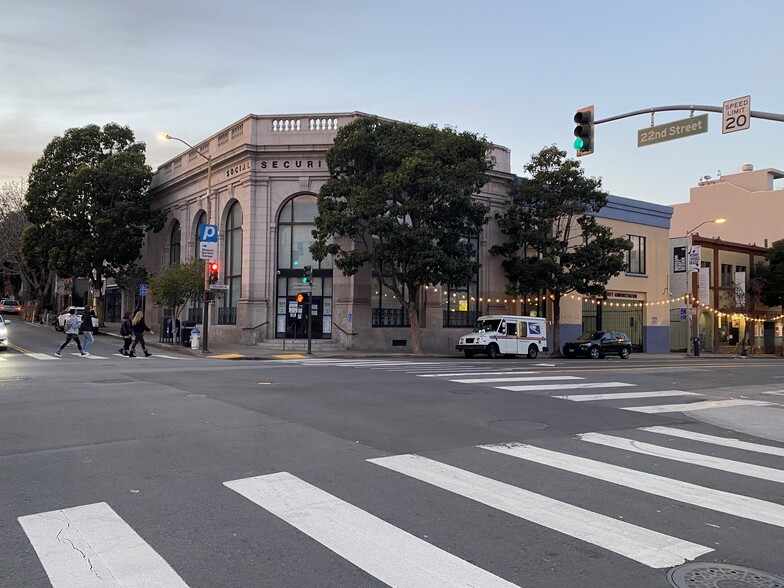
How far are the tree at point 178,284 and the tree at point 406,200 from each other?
20.1 feet

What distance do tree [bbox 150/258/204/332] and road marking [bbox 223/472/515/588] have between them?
26.4 meters

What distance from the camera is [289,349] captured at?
31719 millimetres

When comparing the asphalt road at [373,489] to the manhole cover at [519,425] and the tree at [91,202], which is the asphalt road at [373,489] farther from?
the tree at [91,202]

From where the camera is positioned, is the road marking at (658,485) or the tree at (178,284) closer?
the road marking at (658,485)

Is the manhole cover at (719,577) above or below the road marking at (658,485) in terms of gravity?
above

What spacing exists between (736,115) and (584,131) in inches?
133

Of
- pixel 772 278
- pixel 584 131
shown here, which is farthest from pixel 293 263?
Result: pixel 772 278

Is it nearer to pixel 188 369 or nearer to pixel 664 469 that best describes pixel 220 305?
pixel 188 369

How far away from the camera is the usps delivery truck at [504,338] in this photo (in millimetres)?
31125

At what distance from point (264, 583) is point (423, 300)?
102ft

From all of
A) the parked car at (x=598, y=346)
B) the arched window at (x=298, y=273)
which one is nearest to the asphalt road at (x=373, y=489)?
the arched window at (x=298, y=273)

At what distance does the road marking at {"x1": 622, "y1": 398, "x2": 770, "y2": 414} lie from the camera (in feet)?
42.4

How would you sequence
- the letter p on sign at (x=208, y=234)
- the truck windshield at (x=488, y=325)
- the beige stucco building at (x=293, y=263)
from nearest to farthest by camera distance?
the letter p on sign at (x=208, y=234) → the truck windshield at (x=488, y=325) → the beige stucco building at (x=293, y=263)

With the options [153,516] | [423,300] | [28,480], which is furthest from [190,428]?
[423,300]
